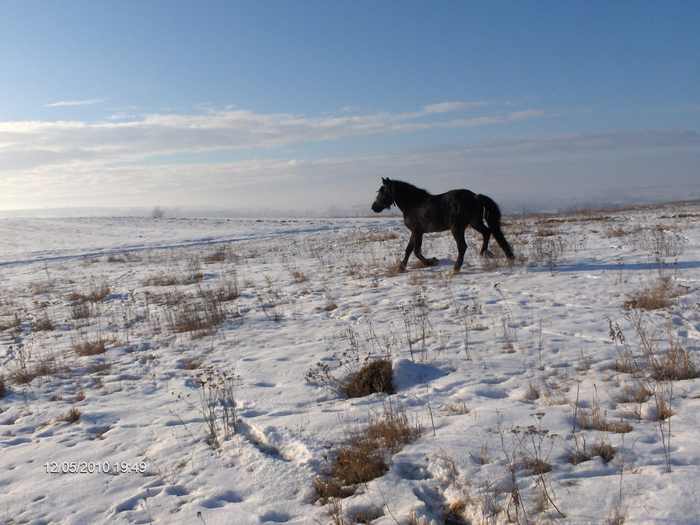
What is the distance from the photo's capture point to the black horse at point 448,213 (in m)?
11.6

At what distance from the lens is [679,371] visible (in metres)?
4.71

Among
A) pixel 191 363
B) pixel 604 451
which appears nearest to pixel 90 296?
pixel 191 363

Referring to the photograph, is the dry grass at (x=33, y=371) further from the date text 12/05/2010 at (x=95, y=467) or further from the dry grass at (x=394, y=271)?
the dry grass at (x=394, y=271)

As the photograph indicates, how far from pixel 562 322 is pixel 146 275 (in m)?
13.6

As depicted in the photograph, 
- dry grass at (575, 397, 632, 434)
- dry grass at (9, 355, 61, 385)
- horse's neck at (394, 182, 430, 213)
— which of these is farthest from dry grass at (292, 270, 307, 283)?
dry grass at (575, 397, 632, 434)

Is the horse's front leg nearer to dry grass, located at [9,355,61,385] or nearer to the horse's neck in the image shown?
the horse's neck

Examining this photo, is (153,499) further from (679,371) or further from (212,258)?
(212,258)

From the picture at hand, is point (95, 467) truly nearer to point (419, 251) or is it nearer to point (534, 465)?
point (534, 465)

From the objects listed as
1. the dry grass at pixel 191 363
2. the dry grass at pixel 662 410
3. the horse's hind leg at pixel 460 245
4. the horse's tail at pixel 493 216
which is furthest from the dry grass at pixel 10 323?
the dry grass at pixel 662 410

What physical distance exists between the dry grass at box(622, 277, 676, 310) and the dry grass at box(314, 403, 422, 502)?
467 cm

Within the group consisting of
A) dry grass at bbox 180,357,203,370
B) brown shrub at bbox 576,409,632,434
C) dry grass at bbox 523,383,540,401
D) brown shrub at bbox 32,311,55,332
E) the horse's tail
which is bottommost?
dry grass at bbox 180,357,203,370

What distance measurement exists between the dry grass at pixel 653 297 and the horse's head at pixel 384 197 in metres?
6.36

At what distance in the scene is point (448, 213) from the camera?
38.7 feet

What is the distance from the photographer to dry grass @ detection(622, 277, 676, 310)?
23.4 ft
